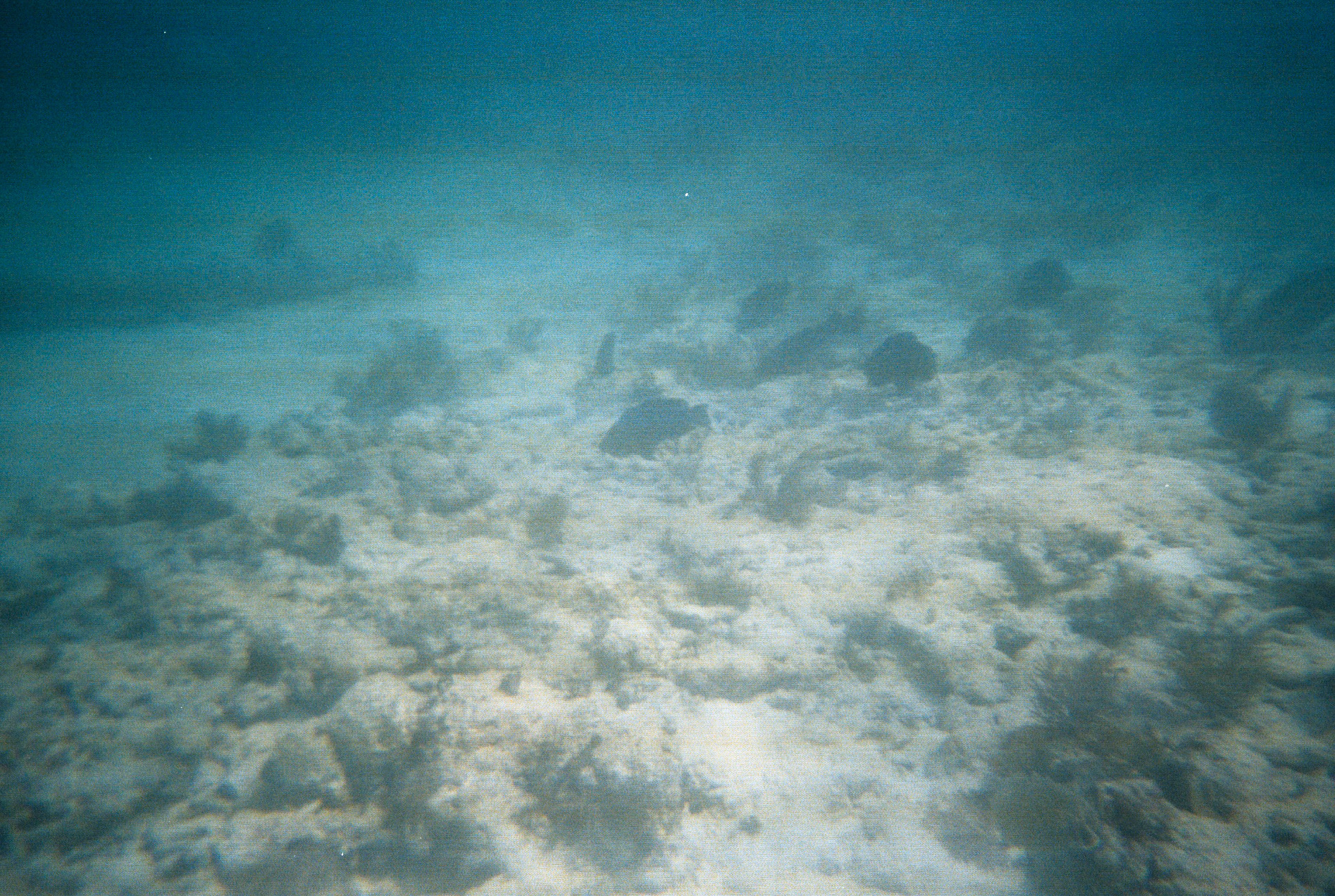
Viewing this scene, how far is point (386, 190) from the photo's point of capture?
167ft

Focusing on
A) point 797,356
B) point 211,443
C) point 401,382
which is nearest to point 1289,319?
point 797,356

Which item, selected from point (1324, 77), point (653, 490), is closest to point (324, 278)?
point (653, 490)

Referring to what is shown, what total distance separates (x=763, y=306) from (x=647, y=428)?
6.82 m

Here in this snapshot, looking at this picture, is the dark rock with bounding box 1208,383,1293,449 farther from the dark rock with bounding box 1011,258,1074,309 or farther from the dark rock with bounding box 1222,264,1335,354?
the dark rock with bounding box 1011,258,1074,309

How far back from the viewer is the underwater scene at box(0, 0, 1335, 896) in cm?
303

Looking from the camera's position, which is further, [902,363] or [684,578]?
[902,363]

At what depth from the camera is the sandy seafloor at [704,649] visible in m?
2.98

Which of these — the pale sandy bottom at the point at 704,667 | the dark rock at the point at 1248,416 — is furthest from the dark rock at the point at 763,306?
the dark rock at the point at 1248,416

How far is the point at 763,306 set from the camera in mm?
13125

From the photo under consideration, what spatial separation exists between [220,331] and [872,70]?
72.6 meters

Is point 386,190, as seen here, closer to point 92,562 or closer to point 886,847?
point 92,562

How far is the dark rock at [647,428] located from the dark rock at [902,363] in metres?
3.46

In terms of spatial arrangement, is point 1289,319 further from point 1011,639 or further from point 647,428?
point 647,428

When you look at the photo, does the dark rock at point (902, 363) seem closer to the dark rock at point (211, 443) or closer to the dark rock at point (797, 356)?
the dark rock at point (797, 356)
